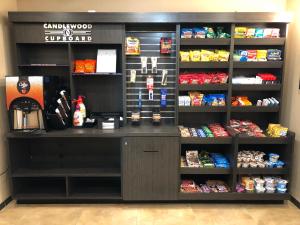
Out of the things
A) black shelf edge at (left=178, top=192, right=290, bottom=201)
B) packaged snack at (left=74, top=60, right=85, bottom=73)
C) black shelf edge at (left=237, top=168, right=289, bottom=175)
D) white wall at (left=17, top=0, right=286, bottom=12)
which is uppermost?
white wall at (left=17, top=0, right=286, bottom=12)

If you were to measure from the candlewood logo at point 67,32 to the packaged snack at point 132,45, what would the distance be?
452 mm

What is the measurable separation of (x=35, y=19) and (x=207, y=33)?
6.58 ft

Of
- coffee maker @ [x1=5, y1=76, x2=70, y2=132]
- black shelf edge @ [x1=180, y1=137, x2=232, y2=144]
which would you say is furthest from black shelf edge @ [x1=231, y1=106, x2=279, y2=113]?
coffee maker @ [x1=5, y1=76, x2=70, y2=132]

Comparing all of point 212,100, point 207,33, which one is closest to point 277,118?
point 212,100

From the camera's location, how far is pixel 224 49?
320cm

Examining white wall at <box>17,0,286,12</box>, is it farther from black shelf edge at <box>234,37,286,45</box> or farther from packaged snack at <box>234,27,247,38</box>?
black shelf edge at <box>234,37,286,45</box>

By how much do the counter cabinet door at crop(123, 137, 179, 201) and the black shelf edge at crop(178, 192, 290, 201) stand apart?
0.58ft

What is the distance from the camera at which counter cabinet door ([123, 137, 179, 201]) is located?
2.89 metres

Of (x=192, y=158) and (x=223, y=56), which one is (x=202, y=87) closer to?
(x=223, y=56)

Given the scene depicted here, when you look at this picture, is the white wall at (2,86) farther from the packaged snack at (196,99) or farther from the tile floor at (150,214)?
the packaged snack at (196,99)

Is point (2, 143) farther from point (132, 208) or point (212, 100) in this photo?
point (212, 100)

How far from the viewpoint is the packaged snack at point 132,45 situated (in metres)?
3.13

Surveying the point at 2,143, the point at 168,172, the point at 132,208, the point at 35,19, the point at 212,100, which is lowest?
the point at 132,208

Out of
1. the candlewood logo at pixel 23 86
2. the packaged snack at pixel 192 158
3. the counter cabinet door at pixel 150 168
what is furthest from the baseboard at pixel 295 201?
the candlewood logo at pixel 23 86
